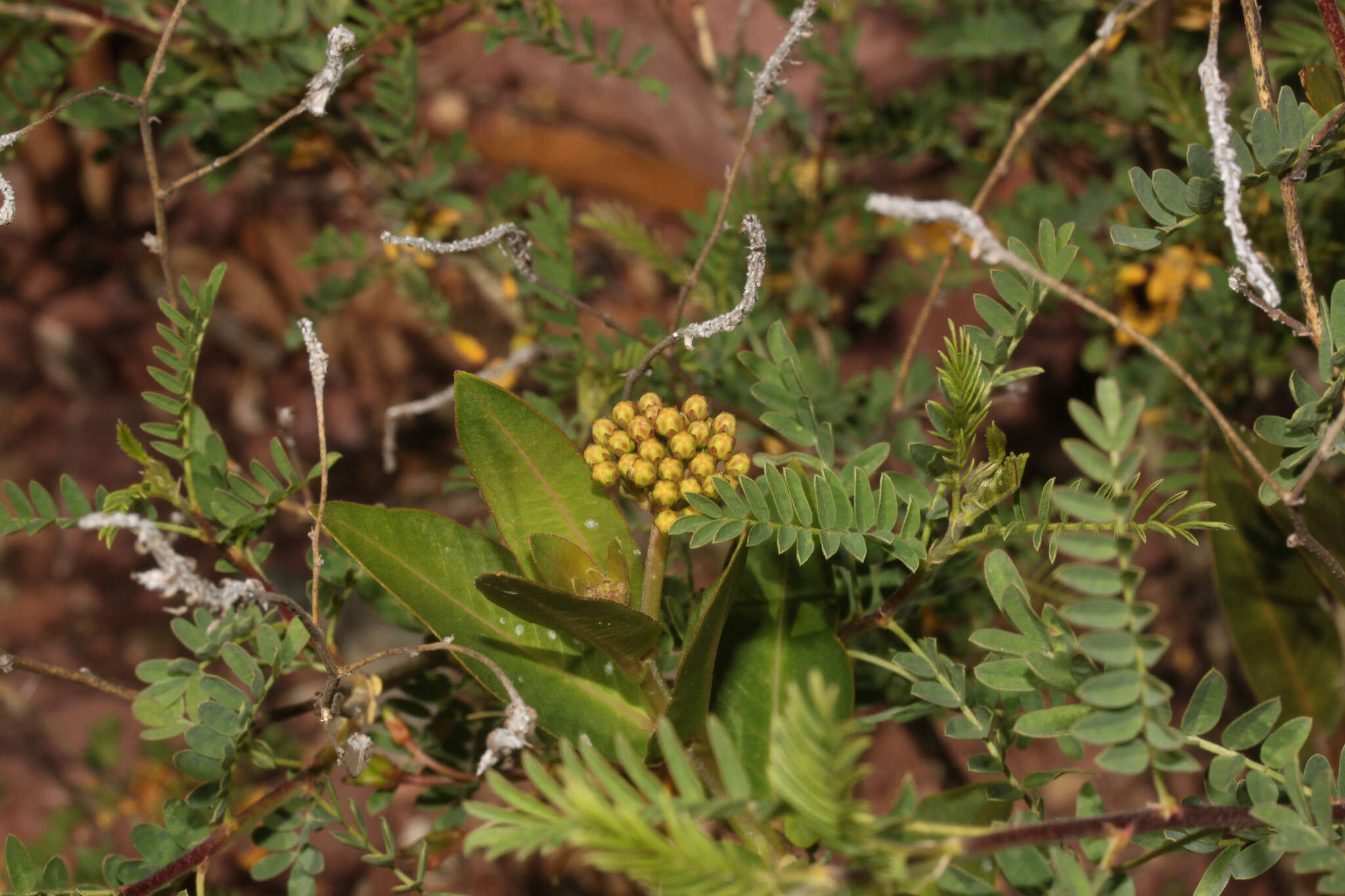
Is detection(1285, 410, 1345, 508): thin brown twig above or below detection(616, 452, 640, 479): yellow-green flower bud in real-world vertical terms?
above

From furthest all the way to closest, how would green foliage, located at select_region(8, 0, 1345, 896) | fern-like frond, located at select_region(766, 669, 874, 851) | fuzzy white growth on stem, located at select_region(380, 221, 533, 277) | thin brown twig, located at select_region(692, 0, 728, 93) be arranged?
thin brown twig, located at select_region(692, 0, 728, 93), fuzzy white growth on stem, located at select_region(380, 221, 533, 277), green foliage, located at select_region(8, 0, 1345, 896), fern-like frond, located at select_region(766, 669, 874, 851)

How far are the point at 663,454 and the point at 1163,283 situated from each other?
3.34 feet

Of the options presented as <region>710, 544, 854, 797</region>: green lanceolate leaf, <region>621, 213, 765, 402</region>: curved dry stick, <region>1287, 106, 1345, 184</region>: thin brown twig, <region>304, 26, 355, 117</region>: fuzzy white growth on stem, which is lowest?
<region>710, 544, 854, 797</region>: green lanceolate leaf

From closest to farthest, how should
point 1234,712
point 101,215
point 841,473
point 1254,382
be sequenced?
point 841,473
point 1254,382
point 1234,712
point 101,215

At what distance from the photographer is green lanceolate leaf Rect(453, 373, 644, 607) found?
0.78m

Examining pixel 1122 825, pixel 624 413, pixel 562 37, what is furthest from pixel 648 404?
pixel 562 37

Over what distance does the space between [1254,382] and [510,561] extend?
1444 millimetres

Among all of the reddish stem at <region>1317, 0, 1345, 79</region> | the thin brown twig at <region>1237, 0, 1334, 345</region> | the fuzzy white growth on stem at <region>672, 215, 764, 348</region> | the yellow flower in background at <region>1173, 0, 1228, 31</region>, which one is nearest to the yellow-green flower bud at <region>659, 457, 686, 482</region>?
the fuzzy white growth on stem at <region>672, 215, 764, 348</region>

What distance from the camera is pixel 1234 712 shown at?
73.7 inches

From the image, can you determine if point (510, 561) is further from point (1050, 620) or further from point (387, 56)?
point (387, 56)

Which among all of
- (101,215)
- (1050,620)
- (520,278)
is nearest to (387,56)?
(520,278)

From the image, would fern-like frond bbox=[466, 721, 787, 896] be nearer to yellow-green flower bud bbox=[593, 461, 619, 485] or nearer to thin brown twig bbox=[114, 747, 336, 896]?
yellow-green flower bud bbox=[593, 461, 619, 485]

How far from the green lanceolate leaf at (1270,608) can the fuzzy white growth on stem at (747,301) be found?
659 mm

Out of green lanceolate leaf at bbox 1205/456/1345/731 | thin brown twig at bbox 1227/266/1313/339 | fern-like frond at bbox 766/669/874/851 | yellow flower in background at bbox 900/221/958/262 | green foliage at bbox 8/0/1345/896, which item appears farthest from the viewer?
yellow flower in background at bbox 900/221/958/262
